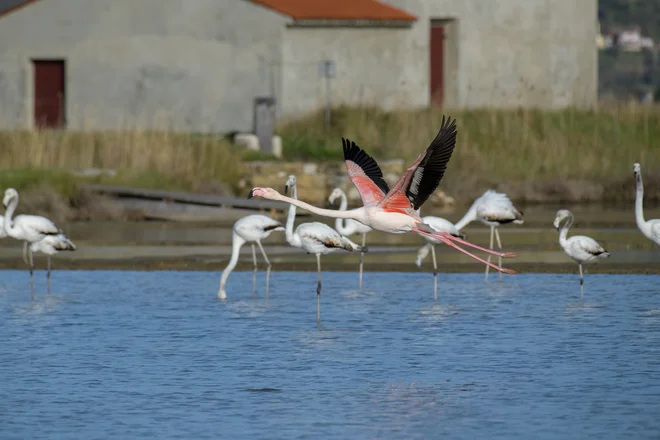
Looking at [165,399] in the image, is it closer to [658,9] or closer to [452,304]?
[452,304]

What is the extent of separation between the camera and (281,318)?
1547 centimetres

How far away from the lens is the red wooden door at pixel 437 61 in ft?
130

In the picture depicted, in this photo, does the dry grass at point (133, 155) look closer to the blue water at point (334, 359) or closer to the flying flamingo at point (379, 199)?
the blue water at point (334, 359)

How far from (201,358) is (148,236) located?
10.2 m

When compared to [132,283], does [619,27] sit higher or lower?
higher

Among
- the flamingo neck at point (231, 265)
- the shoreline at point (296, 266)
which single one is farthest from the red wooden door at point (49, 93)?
the flamingo neck at point (231, 265)

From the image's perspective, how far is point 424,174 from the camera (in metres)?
13.4

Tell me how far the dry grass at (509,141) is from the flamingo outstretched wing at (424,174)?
51.5 ft

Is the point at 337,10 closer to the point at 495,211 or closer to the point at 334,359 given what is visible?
the point at 495,211

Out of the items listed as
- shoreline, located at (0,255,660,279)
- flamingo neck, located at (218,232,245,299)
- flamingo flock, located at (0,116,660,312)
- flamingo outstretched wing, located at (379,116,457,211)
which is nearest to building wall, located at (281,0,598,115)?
shoreline, located at (0,255,660,279)

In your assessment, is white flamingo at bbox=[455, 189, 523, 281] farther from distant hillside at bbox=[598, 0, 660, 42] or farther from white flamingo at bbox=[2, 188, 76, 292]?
distant hillside at bbox=[598, 0, 660, 42]

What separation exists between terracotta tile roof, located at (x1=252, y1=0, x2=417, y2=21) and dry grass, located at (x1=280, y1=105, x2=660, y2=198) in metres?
2.59

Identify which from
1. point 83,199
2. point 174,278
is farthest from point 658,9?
point 174,278

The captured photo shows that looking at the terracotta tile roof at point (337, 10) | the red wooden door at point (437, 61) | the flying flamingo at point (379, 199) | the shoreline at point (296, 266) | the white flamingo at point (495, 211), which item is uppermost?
the terracotta tile roof at point (337, 10)
